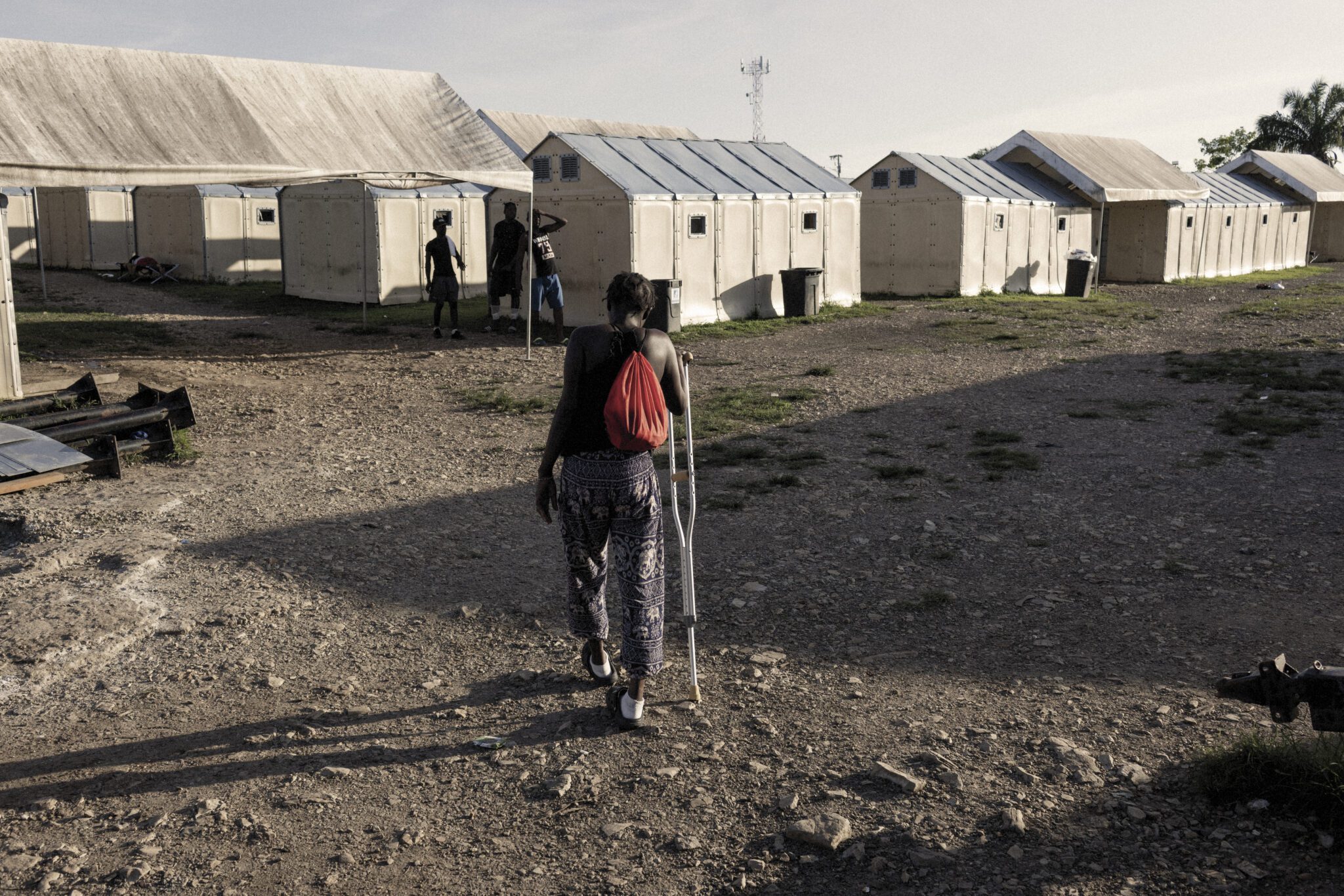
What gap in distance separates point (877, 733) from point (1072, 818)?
0.89m

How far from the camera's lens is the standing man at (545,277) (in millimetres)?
16641

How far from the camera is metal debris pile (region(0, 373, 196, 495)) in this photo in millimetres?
8109

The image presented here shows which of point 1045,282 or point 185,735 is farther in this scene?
point 1045,282

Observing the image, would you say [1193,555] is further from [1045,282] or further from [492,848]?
[1045,282]

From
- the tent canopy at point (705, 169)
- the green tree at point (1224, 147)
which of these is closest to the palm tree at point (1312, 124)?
the green tree at point (1224, 147)

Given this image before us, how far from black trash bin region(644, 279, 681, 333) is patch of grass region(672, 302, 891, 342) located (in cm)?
22

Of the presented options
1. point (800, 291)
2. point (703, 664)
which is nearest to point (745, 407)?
point (703, 664)

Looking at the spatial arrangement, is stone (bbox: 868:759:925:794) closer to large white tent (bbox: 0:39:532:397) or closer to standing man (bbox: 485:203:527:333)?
large white tent (bbox: 0:39:532:397)

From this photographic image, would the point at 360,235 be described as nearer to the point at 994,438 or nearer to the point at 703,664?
the point at 994,438

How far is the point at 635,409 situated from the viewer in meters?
4.44

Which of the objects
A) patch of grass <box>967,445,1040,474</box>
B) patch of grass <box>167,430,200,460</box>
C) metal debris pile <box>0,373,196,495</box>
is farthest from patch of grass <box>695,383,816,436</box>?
metal debris pile <box>0,373,196,495</box>

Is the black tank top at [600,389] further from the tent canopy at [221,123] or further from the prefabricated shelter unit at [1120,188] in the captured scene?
the prefabricated shelter unit at [1120,188]

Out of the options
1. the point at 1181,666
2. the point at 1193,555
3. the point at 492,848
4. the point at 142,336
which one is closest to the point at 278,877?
the point at 492,848

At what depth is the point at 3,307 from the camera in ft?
37.3
